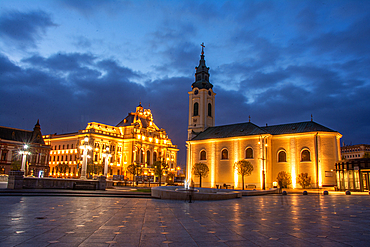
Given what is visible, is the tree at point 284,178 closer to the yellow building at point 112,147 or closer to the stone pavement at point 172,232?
the stone pavement at point 172,232

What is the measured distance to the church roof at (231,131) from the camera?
2195 inches

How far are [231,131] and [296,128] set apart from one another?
1366 centimetres

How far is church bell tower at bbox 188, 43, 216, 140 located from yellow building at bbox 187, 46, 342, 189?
263mm

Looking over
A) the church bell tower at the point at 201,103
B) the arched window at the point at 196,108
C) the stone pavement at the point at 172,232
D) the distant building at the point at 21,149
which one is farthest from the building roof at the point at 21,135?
the stone pavement at the point at 172,232

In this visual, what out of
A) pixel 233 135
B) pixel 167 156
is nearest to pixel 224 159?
pixel 233 135

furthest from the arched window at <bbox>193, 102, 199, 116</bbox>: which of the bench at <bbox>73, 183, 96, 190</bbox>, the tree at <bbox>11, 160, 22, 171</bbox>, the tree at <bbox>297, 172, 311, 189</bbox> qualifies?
the tree at <bbox>11, 160, 22, 171</bbox>

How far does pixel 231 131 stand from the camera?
2340 inches

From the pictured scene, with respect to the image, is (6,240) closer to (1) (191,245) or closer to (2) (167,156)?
(1) (191,245)

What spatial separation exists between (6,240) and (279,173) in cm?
4931

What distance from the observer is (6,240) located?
7.08 meters

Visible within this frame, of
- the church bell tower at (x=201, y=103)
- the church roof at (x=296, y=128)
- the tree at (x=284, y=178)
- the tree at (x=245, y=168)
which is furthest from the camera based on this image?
the church bell tower at (x=201, y=103)

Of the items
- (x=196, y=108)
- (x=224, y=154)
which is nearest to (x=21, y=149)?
(x=196, y=108)

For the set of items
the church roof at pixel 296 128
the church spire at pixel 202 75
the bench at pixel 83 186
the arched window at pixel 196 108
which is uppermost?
the church spire at pixel 202 75

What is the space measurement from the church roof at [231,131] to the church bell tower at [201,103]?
317cm
